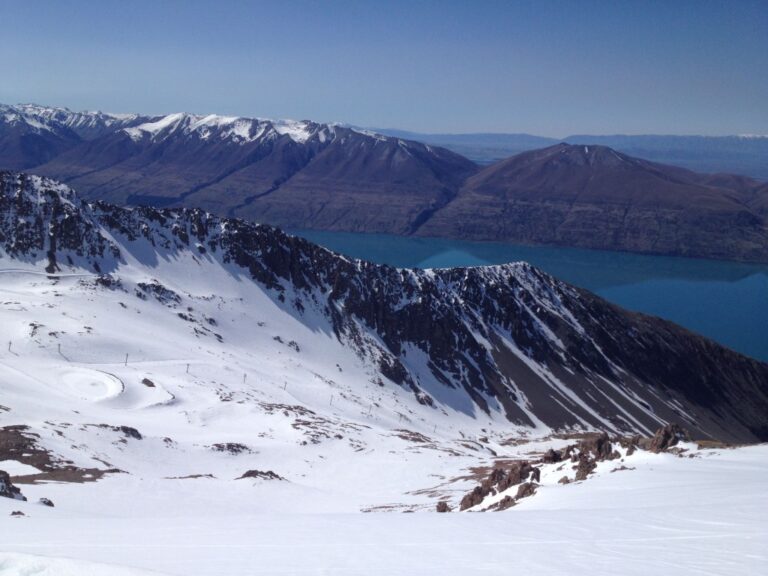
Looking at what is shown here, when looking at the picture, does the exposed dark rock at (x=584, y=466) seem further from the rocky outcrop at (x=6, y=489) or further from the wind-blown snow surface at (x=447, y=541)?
the rocky outcrop at (x=6, y=489)

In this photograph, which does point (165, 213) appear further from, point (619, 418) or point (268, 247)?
point (619, 418)

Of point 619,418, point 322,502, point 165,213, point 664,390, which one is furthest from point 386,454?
point 664,390

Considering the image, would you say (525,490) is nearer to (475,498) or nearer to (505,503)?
(505,503)

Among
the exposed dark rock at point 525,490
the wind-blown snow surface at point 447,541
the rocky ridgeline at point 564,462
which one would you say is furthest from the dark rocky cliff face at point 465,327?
the wind-blown snow surface at point 447,541

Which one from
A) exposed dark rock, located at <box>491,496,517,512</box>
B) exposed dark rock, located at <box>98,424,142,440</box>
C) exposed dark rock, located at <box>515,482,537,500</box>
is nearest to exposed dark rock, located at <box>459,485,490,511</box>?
exposed dark rock, located at <box>515,482,537,500</box>

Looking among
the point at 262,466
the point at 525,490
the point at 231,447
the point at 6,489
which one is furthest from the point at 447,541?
the point at 231,447

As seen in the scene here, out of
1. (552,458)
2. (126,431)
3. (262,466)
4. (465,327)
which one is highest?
(552,458)
